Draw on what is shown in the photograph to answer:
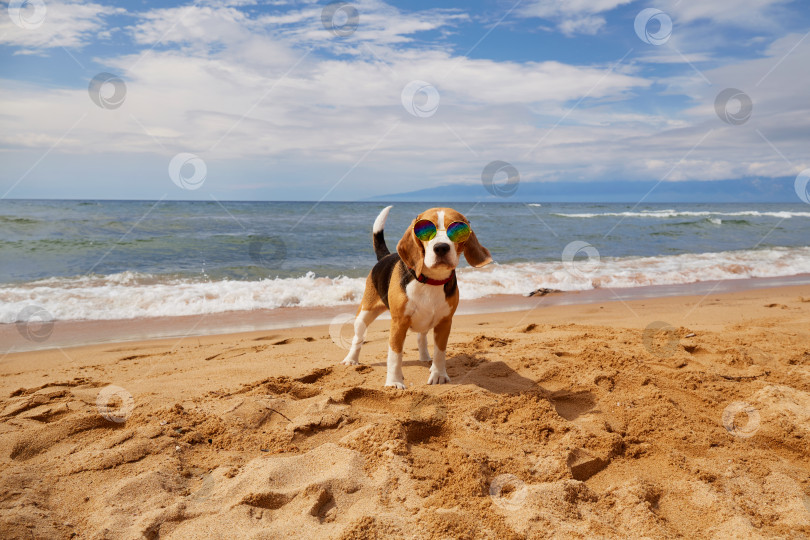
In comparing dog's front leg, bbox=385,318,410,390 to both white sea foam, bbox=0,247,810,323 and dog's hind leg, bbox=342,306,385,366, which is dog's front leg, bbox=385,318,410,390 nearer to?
dog's hind leg, bbox=342,306,385,366

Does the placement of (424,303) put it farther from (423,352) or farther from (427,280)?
(423,352)

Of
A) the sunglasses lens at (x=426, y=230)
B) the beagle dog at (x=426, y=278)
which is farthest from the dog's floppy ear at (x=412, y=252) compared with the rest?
the sunglasses lens at (x=426, y=230)

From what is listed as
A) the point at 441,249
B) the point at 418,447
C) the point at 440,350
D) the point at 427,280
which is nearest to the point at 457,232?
the point at 441,249

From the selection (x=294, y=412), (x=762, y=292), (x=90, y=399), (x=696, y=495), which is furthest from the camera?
(x=762, y=292)

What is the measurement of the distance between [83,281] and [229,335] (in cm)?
564

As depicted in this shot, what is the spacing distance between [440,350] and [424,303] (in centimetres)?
50

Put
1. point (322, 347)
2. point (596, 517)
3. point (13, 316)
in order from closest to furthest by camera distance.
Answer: point (596, 517)
point (322, 347)
point (13, 316)

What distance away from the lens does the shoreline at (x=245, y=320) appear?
650 cm

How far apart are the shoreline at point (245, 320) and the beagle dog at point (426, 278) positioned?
3.63m

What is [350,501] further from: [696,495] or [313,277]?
[313,277]

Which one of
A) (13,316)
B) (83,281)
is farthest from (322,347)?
(83,281)

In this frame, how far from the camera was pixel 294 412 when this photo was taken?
3559 mm

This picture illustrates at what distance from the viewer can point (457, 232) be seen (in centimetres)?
356

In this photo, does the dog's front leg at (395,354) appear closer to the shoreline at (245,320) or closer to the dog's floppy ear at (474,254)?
the dog's floppy ear at (474,254)
